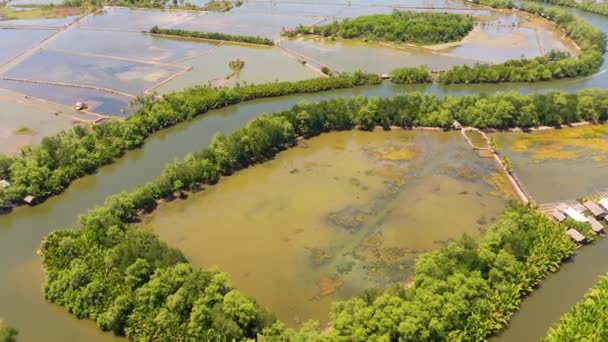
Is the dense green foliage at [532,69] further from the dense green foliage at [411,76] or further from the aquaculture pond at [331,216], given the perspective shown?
the aquaculture pond at [331,216]

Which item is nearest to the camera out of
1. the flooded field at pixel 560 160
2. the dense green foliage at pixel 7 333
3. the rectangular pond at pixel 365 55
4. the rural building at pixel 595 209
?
the dense green foliage at pixel 7 333

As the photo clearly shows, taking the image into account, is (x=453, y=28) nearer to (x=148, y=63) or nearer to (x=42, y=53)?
(x=148, y=63)

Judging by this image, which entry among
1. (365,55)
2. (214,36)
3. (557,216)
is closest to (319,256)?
(557,216)

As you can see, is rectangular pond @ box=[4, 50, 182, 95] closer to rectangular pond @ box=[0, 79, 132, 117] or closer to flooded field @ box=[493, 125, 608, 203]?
rectangular pond @ box=[0, 79, 132, 117]

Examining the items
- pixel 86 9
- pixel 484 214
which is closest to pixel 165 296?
pixel 484 214

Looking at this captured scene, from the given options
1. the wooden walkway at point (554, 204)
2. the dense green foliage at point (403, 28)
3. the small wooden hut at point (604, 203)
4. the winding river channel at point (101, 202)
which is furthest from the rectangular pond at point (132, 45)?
the small wooden hut at point (604, 203)

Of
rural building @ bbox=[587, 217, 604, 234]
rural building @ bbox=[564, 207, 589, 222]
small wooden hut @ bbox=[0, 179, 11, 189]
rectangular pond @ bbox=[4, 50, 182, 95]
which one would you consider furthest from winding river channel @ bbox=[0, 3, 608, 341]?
rectangular pond @ bbox=[4, 50, 182, 95]
